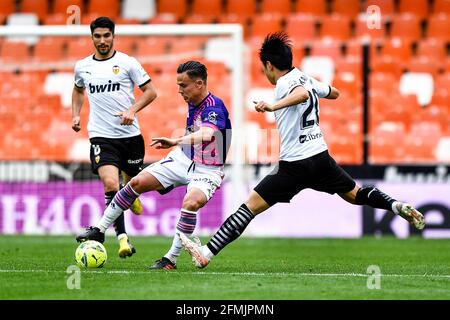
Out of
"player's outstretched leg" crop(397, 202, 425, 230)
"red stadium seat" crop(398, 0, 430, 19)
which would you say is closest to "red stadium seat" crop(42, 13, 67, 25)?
"red stadium seat" crop(398, 0, 430, 19)

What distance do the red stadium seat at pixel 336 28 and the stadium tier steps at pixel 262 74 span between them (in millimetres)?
19

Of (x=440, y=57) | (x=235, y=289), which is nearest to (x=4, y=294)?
(x=235, y=289)

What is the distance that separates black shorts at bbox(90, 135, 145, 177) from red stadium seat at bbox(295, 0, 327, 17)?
10.5 metres

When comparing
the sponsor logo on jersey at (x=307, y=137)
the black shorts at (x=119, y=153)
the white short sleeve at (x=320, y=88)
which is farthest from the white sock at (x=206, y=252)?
the black shorts at (x=119, y=153)

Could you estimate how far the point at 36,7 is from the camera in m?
20.5

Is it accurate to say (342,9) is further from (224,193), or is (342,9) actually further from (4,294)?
(4,294)

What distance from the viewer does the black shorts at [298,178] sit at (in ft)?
30.6

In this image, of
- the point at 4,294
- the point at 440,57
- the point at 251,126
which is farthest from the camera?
the point at 440,57

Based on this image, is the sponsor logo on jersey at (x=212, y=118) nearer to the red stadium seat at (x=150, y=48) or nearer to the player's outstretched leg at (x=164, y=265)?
the player's outstretched leg at (x=164, y=265)

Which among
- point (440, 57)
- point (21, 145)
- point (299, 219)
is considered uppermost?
point (440, 57)

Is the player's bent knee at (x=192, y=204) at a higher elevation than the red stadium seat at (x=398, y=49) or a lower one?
lower
